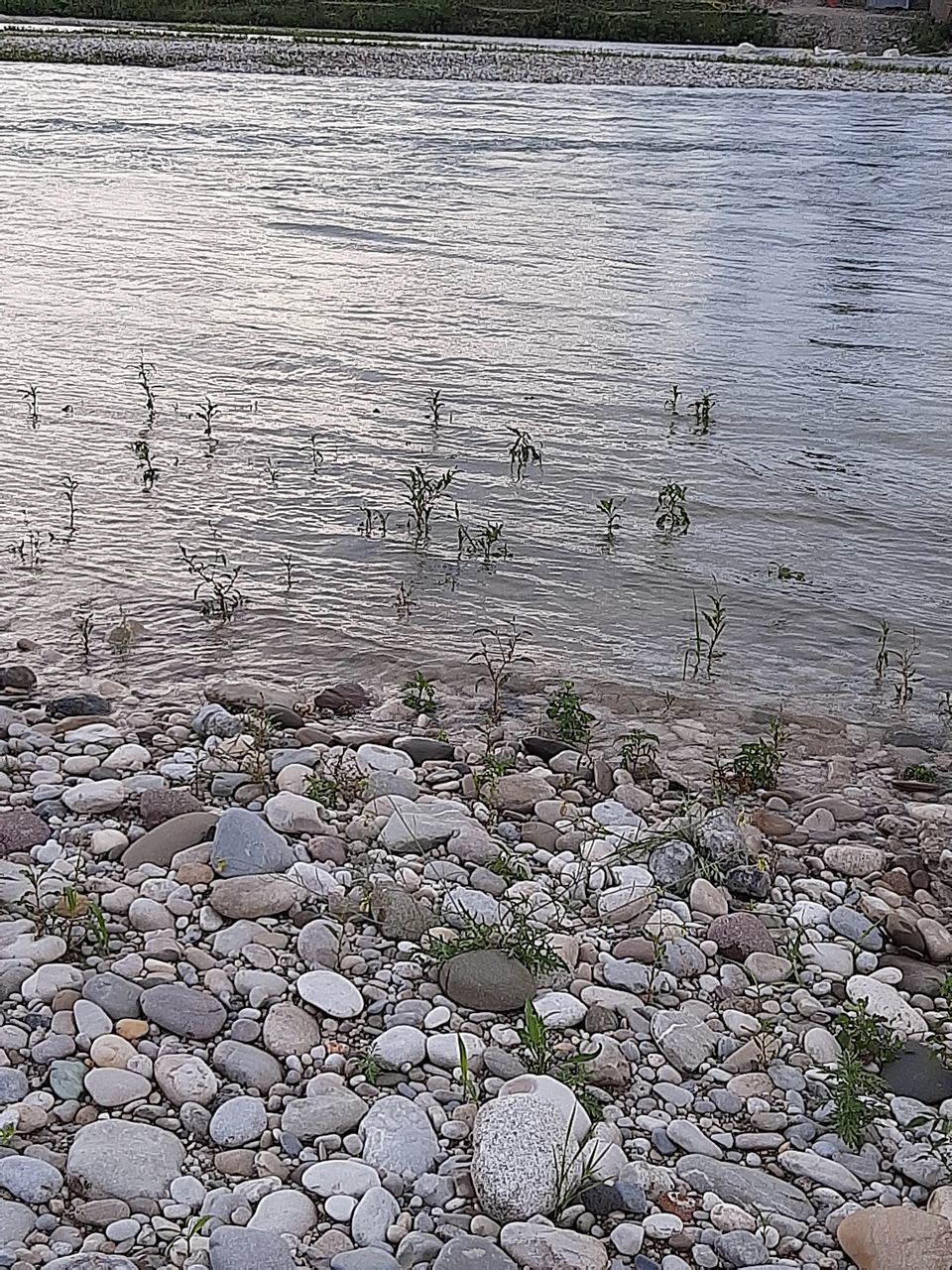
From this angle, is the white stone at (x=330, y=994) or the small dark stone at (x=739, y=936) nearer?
the white stone at (x=330, y=994)

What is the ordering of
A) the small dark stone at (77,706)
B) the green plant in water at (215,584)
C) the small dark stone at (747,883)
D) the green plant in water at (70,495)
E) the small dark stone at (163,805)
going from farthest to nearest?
the green plant in water at (70,495), the green plant in water at (215,584), the small dark stone at (77,706), the small dark stone at (163,805), the small dark stone at (747,883)

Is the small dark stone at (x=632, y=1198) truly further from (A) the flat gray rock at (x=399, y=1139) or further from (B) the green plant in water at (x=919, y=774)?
(B) the green plant in water at (x=919, y=774)

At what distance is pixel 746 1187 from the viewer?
3.37 meters

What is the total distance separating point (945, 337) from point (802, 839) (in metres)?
9.14

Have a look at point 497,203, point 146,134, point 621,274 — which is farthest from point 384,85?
point 621,274

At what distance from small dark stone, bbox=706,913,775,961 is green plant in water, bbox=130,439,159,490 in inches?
210

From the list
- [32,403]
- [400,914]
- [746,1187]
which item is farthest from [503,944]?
[32,403]

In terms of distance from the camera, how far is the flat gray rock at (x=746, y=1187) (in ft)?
10.9

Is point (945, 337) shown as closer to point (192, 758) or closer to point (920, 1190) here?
point (192, 758)

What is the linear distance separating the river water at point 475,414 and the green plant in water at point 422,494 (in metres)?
0.09

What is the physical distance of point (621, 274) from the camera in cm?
1495

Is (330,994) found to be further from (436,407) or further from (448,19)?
(448,19)

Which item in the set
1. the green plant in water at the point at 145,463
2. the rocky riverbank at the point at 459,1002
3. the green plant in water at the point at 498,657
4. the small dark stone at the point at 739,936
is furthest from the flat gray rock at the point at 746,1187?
the green plant in water at the point at 145,463

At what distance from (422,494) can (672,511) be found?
62.3 inches
